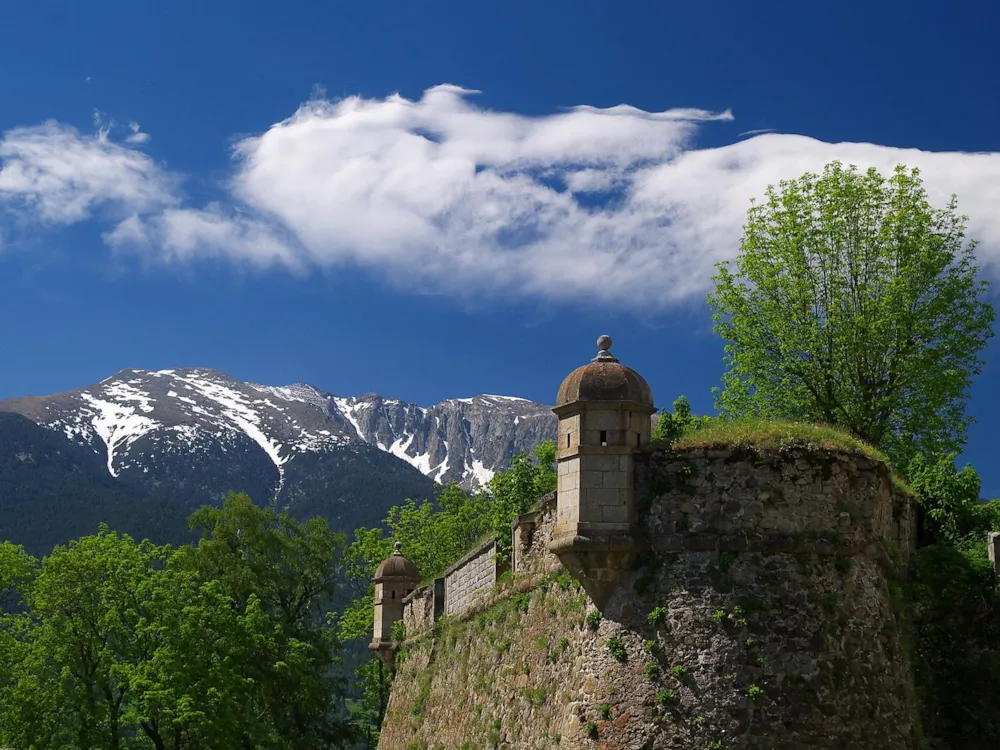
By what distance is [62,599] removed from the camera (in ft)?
135

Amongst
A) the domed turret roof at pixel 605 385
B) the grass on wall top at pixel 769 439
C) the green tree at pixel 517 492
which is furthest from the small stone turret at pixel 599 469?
the green tree at pixel 517 492

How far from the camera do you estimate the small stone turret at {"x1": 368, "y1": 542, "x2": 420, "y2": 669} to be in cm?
3145

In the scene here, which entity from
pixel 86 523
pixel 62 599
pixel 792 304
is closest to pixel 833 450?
pixel 792 304

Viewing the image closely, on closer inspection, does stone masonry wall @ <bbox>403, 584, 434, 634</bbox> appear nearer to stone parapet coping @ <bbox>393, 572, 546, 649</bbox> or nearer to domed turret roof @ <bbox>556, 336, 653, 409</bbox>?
stone parapet coping @ <bbox>393, 572, 546, 649</bbox>

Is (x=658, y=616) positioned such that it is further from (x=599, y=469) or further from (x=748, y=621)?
(x=599, y=469)

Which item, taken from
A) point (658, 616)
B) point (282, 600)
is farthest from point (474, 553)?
point (282, 600)

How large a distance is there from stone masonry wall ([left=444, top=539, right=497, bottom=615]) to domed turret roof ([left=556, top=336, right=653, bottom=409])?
6.57 m

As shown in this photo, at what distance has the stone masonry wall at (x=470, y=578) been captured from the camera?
23484 millimetres

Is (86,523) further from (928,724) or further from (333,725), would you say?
(928,724)

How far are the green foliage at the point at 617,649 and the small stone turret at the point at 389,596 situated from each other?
1522 cm

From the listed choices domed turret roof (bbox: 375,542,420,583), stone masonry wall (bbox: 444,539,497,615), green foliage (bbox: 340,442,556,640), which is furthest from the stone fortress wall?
green foliage (bbox: 340,442,556,640)

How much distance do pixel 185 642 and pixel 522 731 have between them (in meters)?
21.8

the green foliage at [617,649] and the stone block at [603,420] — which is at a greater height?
the stone block at [603,420]

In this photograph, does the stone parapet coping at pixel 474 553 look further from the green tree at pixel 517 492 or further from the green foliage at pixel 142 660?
the green foliage at pixel 142 660
